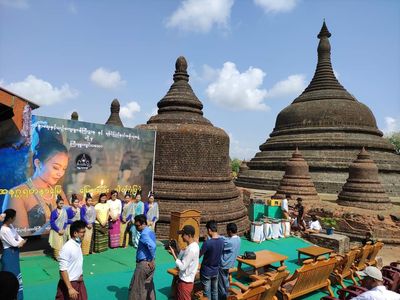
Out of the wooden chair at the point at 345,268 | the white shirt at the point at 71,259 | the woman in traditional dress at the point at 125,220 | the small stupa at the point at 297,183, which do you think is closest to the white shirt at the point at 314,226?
the wooden chair at the point at 345,268

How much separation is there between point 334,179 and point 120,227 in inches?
754

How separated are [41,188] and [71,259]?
428 centimetres

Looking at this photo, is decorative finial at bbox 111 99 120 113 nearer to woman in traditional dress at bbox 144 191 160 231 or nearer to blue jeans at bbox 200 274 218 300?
woman in traditional dress at bbox 144 191 160 231

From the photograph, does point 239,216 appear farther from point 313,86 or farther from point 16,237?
point 313,86

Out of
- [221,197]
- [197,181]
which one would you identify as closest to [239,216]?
[221,197]

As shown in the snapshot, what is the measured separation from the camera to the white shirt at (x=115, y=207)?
8.07 meters

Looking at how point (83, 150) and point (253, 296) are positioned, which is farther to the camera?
point (83, 150)

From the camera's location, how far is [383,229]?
12.8 metres

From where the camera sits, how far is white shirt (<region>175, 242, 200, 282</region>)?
426 centimetres

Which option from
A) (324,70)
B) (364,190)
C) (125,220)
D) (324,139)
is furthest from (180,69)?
(324,70)

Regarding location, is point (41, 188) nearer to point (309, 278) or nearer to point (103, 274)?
point (103, 274)

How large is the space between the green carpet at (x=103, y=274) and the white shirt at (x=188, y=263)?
5.10ft

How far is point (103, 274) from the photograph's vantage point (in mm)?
6348

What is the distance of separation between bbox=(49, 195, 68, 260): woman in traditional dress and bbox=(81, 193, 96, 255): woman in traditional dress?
49 centimetres
